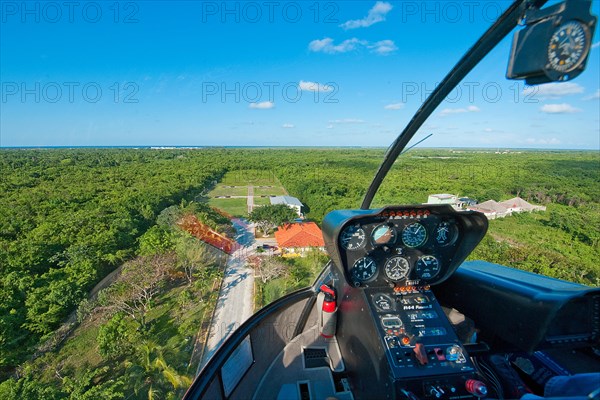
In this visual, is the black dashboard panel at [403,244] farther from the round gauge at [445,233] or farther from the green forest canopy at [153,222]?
the green forest canopy at [153,222]

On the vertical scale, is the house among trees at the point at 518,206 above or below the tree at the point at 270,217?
above

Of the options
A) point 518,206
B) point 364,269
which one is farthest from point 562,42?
point 518,206

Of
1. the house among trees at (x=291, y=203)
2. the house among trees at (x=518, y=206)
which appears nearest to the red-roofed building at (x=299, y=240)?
the house among trees at (x=291, y=203)

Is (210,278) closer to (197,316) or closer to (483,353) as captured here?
(197,316)

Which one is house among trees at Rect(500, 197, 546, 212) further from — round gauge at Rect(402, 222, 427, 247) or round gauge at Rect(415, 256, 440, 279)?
round gauge at Rect(402, 222, 427, 247)

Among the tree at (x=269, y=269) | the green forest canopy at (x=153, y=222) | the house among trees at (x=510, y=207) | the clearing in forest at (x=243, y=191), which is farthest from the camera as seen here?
the clearing in forest at (x=243, y=191)

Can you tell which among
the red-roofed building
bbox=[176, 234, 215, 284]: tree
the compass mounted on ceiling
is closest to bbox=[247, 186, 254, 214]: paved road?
the red-roofed building
